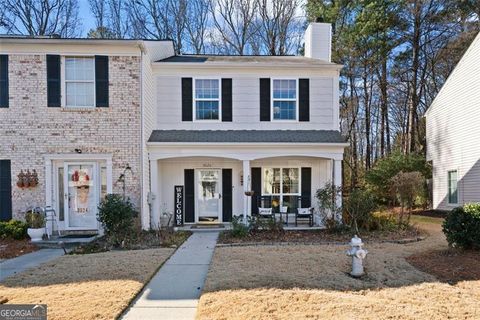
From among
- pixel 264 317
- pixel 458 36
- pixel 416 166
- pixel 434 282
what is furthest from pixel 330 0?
pixel 264 317

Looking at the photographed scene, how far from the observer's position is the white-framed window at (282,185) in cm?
1332

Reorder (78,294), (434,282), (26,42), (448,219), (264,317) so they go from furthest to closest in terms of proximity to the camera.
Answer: (26,42) → (448,219) → (434,282) → (78,294) → (264,317)

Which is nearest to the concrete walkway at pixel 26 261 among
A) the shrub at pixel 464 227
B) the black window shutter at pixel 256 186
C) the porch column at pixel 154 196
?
the porch column at pixel 154 196

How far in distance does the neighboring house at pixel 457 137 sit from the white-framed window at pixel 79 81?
46.7 feet

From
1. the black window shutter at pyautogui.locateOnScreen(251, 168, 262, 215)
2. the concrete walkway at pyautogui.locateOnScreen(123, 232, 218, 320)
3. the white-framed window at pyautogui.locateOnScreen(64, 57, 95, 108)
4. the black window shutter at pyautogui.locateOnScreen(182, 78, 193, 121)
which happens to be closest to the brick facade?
the white-framed window at pyautogui.locateOnScreen(64, 57, 95, 108)

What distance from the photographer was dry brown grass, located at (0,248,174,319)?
15.6 ft

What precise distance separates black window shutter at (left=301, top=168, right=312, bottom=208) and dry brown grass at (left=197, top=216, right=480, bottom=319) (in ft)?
17.9

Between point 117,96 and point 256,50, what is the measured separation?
16.1 m

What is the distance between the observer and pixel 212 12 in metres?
26.2

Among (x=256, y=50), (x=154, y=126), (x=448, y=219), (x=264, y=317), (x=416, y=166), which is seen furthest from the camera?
(x=256, y=50)

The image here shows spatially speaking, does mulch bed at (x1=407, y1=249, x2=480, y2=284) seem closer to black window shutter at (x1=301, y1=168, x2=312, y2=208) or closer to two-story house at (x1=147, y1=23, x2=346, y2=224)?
two-story house at (x1=147, y1=23, x2=346, y2=224)

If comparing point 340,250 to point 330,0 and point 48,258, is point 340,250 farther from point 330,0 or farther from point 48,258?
point 330,0

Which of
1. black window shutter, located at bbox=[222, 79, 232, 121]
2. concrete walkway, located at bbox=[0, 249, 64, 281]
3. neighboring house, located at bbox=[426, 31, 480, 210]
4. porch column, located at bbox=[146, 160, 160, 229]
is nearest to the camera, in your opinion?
concrete walkway, located at bbox=[0, 249, 64, 281]

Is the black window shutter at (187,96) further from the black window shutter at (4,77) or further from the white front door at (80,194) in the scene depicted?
the black window shutter at (4,77)
